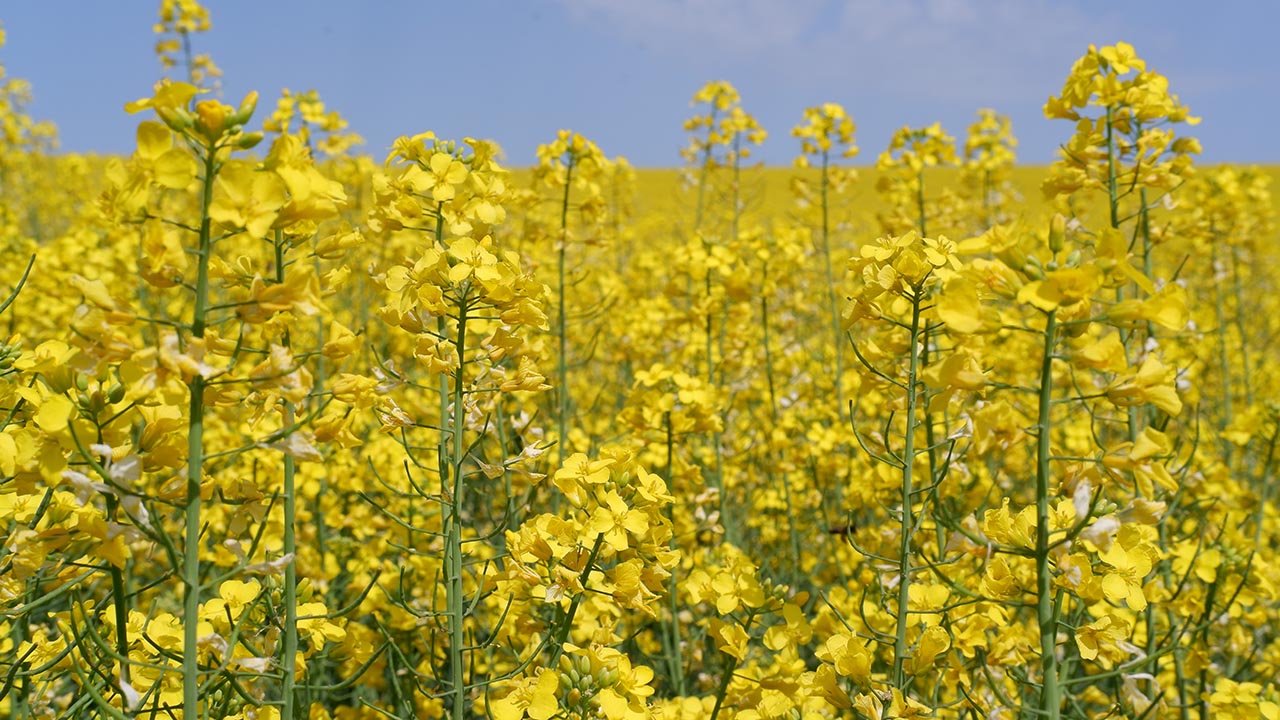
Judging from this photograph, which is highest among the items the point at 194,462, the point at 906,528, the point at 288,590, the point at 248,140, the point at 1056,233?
the point at 248,140

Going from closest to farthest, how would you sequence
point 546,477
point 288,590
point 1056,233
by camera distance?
point 1056,233 → point 288,590 → point 546,477

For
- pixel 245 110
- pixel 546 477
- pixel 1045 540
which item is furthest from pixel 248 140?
pixel 1045 540

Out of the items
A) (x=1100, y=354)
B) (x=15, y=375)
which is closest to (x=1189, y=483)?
(x=1100, y=354)

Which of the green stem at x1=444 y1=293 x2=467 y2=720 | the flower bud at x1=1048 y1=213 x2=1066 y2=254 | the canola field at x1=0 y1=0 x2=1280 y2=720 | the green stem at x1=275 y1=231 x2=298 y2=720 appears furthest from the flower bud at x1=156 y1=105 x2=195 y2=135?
the flower bud at x1=1048 y1=213 x2=1066 y2=254

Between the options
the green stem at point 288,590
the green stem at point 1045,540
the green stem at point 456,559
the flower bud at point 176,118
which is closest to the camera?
the flower bud at point 176,118

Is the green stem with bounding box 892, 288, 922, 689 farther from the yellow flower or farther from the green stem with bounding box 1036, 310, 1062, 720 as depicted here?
the yellow flower

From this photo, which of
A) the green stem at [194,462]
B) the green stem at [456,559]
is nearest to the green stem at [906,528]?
the green stem at [456,559]

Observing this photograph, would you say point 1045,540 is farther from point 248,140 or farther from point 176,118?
point 176,118

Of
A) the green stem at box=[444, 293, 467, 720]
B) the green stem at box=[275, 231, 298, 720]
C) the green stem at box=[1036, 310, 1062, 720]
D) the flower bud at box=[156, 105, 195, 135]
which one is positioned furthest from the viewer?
the green stem at box=[444, 293, 467, 720]

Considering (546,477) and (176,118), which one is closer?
(176,118)

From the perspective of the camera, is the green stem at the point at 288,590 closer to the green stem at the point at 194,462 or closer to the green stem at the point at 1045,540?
the green stem at the point at 194,462

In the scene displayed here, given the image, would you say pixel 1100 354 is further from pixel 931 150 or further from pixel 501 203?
pixel 931 150

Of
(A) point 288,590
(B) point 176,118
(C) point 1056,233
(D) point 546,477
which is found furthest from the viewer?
(D) point 546,477

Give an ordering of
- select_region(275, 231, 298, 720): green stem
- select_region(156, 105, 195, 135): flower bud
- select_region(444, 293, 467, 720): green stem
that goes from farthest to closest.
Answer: select_region(444, 293, 467, 720): green stem → select_region(275, 231, 298, 720): green stem → select_region(156, 105, 195, 135): flower bud
